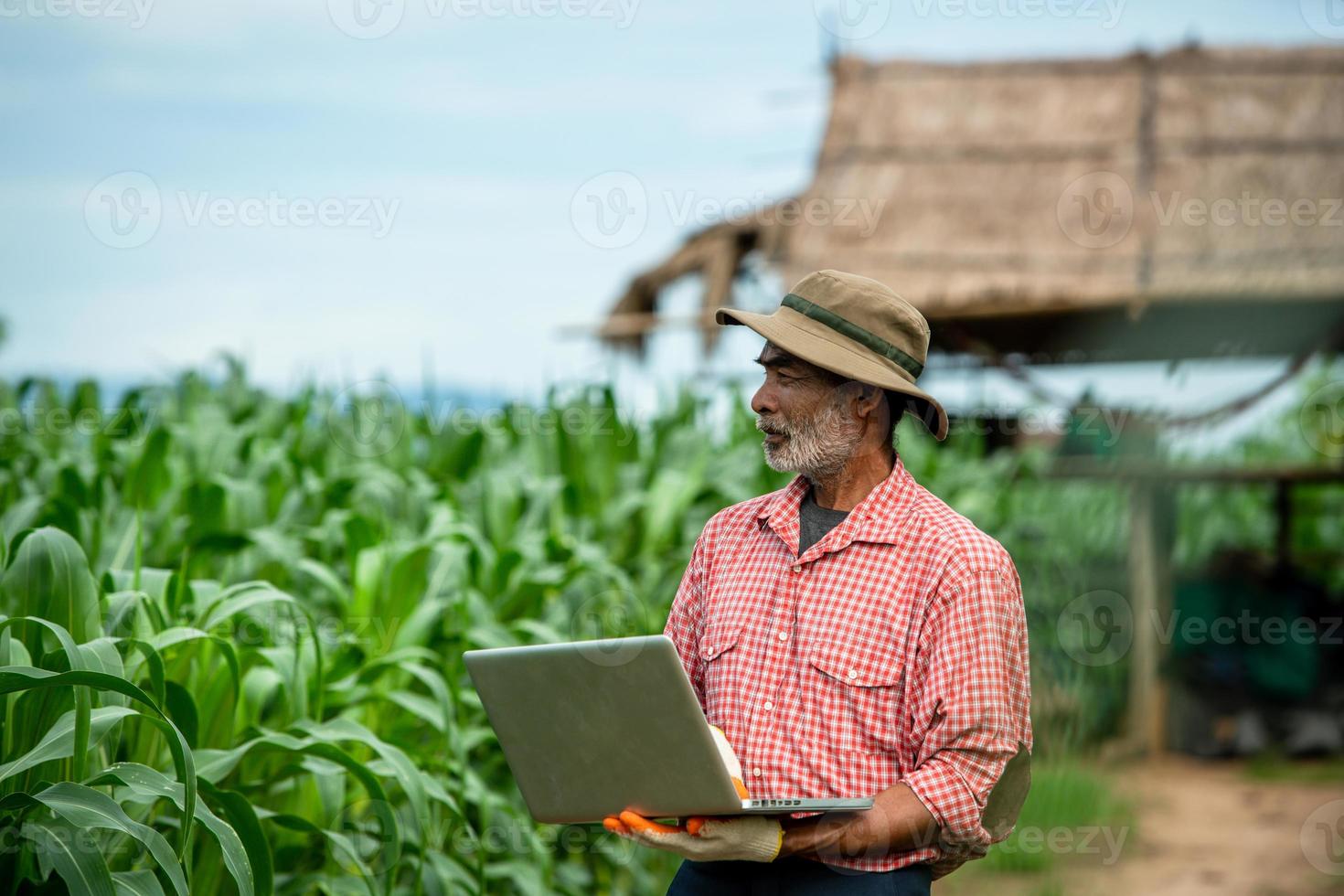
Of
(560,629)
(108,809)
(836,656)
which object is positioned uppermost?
(836,656)

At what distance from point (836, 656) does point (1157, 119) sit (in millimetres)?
6525

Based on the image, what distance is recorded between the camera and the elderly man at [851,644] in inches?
74.7

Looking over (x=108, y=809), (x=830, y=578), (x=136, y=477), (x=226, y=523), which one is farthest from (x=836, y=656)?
(x=136, y=477)

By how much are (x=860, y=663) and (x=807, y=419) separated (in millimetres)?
388

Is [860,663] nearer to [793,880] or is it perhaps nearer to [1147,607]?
[793,880]

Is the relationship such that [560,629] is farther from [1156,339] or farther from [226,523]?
[1156,339]

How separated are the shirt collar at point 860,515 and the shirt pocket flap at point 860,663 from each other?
158 mm

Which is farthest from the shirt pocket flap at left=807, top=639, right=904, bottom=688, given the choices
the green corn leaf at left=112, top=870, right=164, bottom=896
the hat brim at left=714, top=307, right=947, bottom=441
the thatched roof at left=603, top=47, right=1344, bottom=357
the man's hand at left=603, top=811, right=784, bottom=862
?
the thatched roof at left=603, top=47, right=1344, bottom=357

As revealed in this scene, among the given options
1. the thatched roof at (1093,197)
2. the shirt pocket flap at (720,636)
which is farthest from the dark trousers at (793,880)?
the thatched roof at (1093,197)

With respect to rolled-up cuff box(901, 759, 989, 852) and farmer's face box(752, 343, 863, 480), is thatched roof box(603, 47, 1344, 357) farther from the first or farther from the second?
rolled-up cuff box(901, 759, 989, 852)

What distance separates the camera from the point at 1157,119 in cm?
763

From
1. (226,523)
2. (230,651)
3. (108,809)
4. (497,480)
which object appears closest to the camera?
(108,809)

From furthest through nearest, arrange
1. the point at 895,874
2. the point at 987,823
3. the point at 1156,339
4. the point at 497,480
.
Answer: the point at 1156,339, the point at 497,480, the point at 987,823, the point at 895,874

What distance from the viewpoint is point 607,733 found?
74.1 inches
